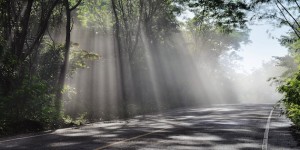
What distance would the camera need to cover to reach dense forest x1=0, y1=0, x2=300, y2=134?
17109 millimetres

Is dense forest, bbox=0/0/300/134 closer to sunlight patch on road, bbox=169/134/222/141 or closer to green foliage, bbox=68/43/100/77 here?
green foliage, bbox=68/43/100/77

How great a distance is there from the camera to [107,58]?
3694 centimetres

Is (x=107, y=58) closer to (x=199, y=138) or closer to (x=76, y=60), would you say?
(x=76, y=60)

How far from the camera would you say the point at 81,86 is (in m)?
32.4

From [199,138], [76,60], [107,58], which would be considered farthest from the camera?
[107,58]

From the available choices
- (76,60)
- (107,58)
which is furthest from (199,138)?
(107,58)

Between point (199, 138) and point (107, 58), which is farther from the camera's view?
point (107, 58)

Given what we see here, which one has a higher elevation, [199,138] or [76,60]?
[76,60]

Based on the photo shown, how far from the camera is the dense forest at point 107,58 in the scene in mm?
17109

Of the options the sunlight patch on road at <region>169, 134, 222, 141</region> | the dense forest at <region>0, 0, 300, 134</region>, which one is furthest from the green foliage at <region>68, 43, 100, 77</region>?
the sunlight patch on road at <region>169, 134, 222, 141</region>

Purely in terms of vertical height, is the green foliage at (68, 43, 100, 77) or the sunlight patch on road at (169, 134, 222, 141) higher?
the green foliage at (68, 43, 100, 77)

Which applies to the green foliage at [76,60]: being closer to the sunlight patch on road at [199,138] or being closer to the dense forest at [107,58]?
the dense forest at [107,58]

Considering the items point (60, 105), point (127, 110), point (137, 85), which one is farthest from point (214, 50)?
point (60, 105)

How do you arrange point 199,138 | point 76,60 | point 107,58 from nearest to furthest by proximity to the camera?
1. point 199,138
2. point 76,60
3. point 107,58
